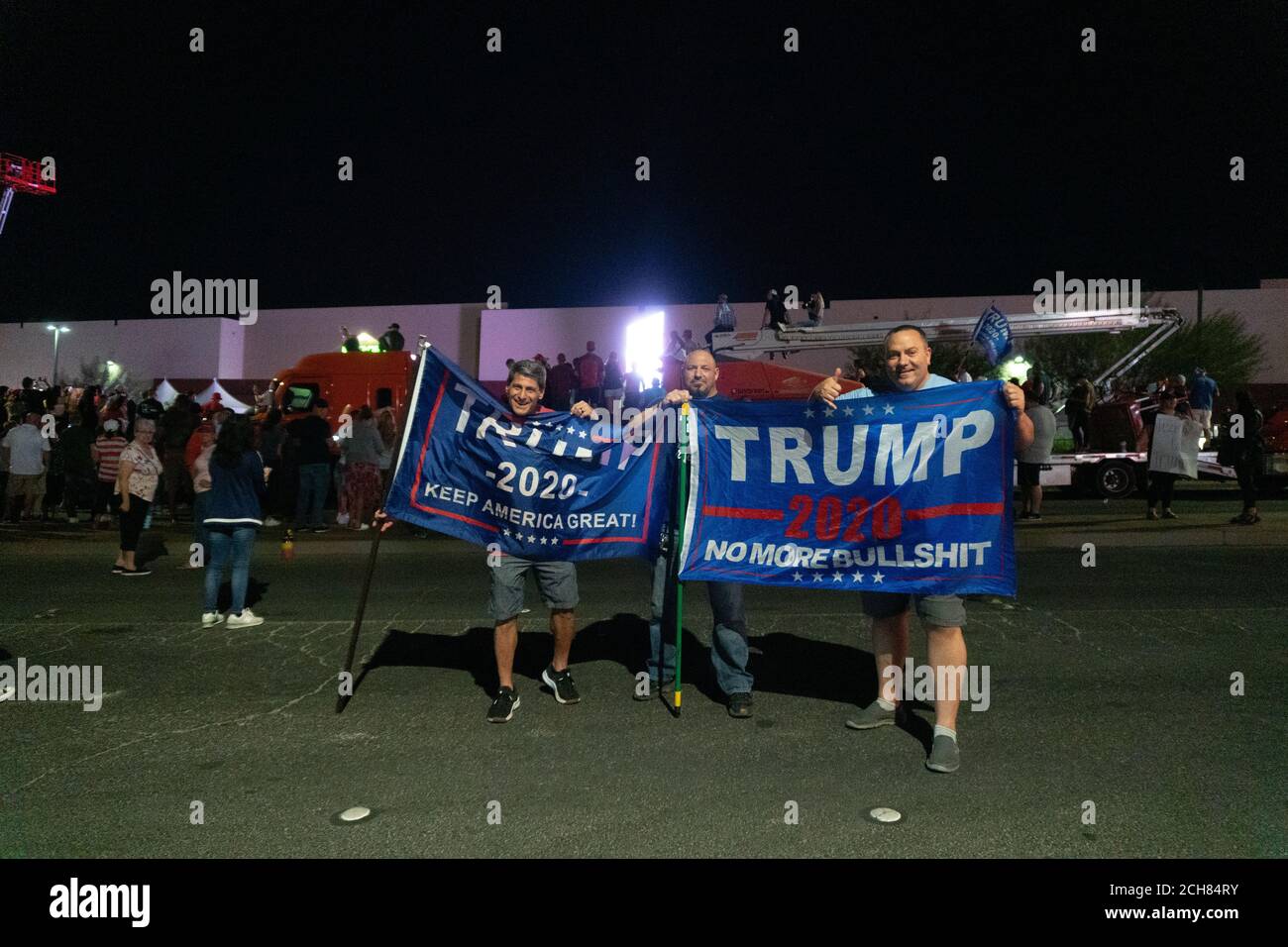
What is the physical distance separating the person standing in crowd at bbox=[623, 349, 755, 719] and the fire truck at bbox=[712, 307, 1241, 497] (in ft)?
34.7

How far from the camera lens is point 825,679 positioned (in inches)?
216

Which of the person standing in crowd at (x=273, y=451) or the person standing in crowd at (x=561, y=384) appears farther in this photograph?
the person standing in crowd at (x=561, y=384)

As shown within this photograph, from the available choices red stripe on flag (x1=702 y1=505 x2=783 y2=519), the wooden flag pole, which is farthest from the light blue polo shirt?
the wooden flag pole

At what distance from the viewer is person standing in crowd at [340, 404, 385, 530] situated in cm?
1360

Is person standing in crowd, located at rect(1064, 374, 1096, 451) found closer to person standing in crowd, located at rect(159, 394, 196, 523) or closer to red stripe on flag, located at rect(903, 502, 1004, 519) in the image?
red stripe on flag, located at rect(903, 502, 1004, 519)

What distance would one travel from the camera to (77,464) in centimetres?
1433

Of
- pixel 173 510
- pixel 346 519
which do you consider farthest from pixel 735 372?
pixel 173 510

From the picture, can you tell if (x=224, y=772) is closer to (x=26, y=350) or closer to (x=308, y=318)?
(x=308, y=318)

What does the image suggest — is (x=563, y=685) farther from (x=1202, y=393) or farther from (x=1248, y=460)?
(x=1202, y=393)

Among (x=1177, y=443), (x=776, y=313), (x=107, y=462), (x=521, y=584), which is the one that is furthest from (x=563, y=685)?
(x=776, y=313)

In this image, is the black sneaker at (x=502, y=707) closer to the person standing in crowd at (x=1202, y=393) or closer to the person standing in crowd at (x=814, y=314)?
the person standing in crowd at (x=814, y=314)

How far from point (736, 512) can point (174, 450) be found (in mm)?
12668

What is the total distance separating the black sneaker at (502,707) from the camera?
4766mm

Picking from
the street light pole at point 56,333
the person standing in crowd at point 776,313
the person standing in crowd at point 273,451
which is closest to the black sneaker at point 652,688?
the person standing in crowd at point 273,451
